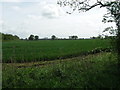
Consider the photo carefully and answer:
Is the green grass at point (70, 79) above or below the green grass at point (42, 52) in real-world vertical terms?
above

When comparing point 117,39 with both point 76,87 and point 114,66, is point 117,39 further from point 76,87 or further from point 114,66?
point 76,87

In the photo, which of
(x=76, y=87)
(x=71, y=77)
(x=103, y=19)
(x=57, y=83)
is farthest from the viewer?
(x=103, y=19)

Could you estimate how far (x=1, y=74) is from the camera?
356 inches

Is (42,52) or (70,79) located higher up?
(70,79)

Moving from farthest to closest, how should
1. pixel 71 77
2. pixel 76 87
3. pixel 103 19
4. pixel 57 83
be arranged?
pixel 103 19
pixel 71 77
pixel 57 83
pixel 76 87

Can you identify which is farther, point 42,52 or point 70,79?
point 42,52

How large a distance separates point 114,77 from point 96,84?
1.07 metres

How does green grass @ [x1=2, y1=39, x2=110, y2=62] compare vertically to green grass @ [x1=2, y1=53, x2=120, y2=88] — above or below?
below

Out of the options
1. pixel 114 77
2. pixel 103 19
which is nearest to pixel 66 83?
pixel 114 77

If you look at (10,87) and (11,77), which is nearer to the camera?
(10,87)

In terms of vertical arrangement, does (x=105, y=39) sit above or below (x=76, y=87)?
above

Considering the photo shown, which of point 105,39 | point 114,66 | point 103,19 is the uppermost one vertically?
point 103,19

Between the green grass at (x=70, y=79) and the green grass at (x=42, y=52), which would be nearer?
the green grass at (x=70, y=79)

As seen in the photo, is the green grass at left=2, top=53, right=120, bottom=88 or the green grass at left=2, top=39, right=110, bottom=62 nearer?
the green grass at left=2, top=53, right=120, bottom=88
